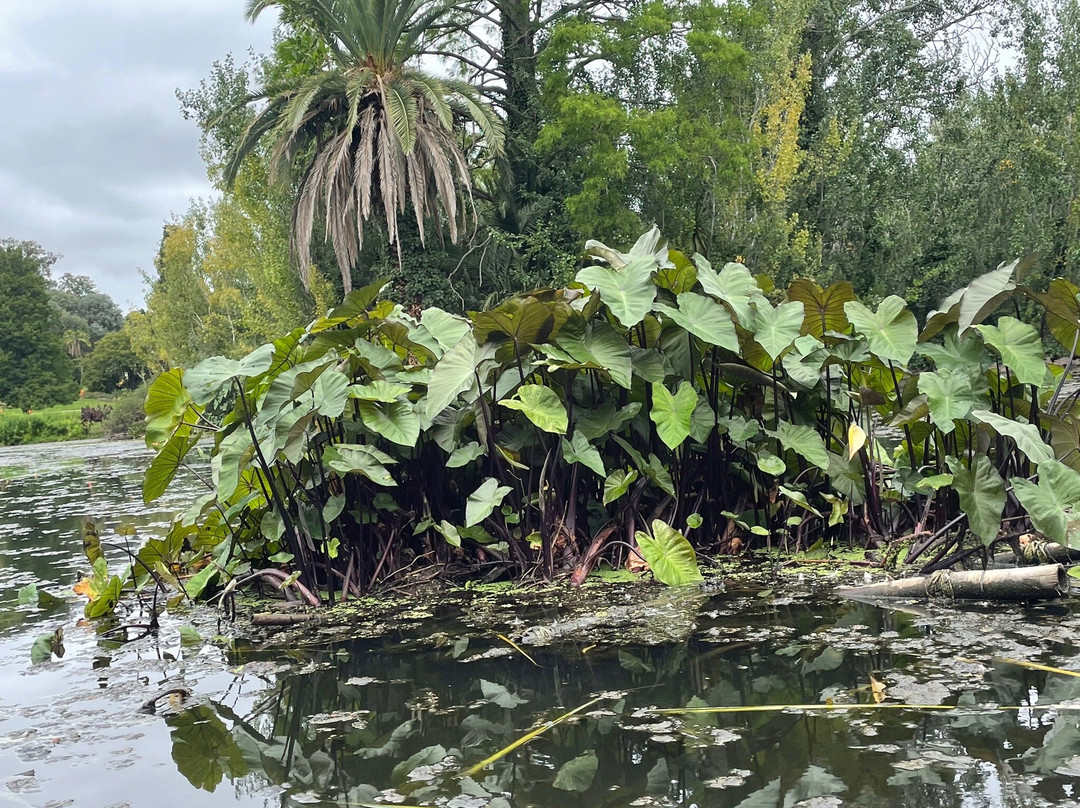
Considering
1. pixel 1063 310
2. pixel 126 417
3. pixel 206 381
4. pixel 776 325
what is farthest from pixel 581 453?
pixel 126 417

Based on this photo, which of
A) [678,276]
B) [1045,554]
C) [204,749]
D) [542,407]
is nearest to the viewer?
[204,749]

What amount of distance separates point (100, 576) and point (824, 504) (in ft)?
10.9

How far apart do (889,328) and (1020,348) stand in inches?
19.3

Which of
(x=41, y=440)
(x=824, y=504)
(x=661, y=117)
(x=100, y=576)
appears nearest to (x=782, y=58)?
(x=661, y=117)

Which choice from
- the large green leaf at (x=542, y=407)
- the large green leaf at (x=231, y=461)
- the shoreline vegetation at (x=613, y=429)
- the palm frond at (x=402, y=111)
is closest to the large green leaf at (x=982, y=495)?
the shoreline vegetation at (x=613, y=429)

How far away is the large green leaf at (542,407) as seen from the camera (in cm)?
348

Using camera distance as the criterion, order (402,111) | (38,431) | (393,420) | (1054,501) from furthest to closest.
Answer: (38,431), (402,111), (393,420), (1054,501)

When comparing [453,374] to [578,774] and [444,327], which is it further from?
[578,774]

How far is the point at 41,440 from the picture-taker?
104 feet

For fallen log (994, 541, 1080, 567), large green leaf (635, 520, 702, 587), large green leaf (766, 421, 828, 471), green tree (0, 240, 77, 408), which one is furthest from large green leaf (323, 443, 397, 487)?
green tree (0, 240, 77, 408)

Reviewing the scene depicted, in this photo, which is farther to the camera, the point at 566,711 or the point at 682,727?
the point at 566,711

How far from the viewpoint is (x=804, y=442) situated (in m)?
3.84

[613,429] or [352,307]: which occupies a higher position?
[352,307]

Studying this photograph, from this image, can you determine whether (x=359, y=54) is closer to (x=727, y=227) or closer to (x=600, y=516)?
(x=727, y=227)
